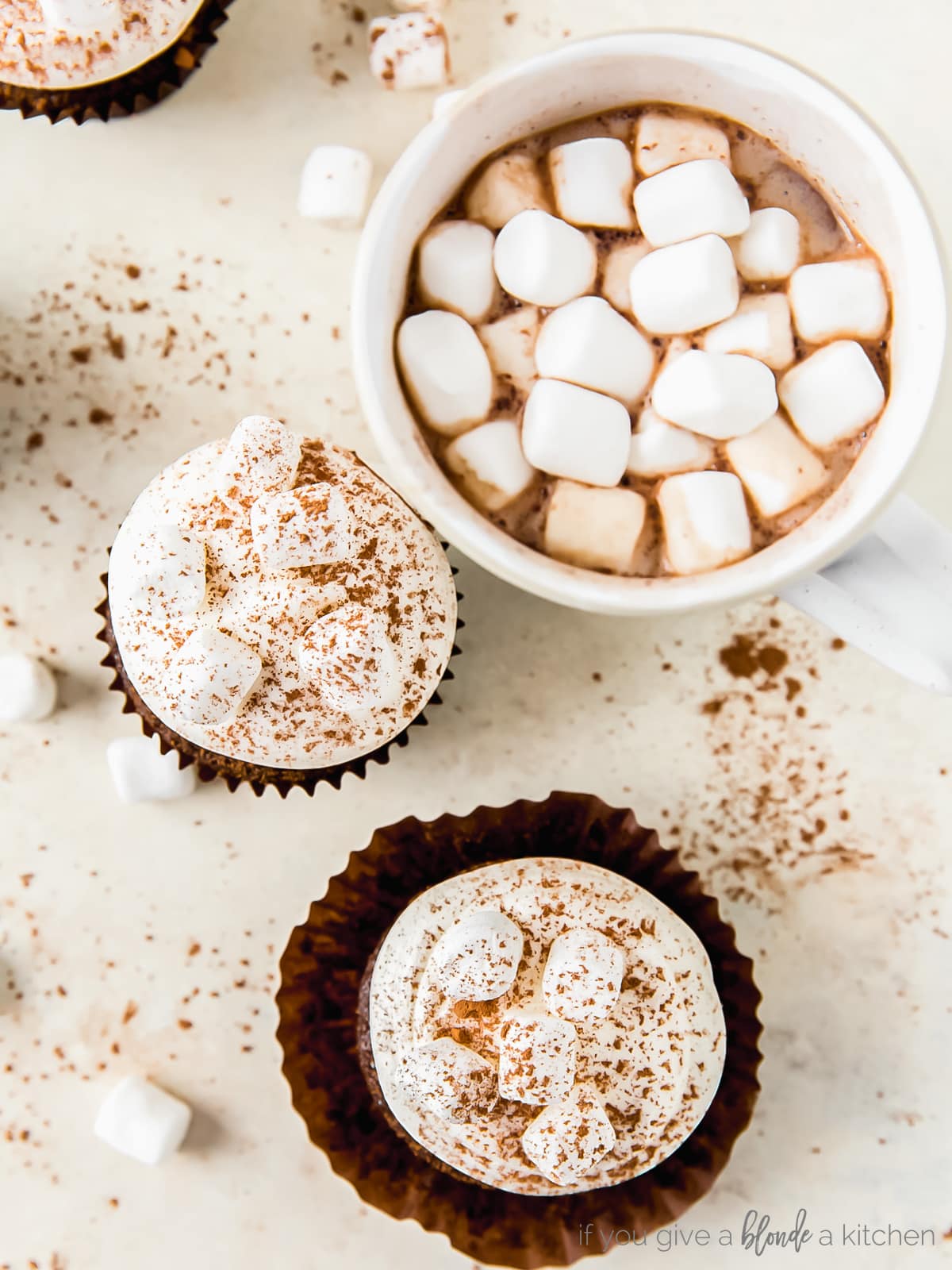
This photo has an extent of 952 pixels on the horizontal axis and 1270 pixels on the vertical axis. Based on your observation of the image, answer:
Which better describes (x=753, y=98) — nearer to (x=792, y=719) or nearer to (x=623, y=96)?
(x=623, y=96)

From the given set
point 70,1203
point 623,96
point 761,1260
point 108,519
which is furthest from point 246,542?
point 761,1260

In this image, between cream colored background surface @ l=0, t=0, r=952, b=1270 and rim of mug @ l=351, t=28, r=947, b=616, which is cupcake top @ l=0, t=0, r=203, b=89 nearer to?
cream colored background surface @ l=0, t=0, r=952, b=1270

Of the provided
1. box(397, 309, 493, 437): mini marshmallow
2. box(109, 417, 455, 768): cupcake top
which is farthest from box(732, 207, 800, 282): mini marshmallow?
box(109, 417, 455, 768): cupcake top

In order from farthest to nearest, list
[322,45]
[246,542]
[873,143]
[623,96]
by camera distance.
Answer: [322,45], [246,542], [623,96], [873,143]

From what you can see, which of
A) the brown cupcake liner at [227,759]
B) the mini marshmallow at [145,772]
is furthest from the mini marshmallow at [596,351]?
the mini marshmallow at [145,772]

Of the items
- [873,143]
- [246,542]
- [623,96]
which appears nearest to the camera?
[873,143]
